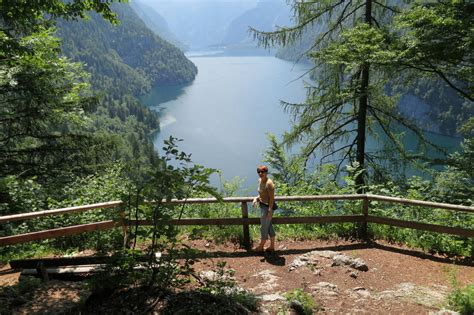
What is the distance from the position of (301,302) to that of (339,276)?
1.33 meters

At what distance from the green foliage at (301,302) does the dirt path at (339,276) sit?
0.11 meters

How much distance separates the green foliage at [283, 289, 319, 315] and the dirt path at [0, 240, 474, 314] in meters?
0.11

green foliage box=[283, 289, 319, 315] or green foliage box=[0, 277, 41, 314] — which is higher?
green foliage box=[0, 277, 41, 314]

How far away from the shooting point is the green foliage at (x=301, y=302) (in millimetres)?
5129

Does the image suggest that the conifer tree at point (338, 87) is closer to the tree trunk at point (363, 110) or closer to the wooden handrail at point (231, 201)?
the tree trunk at point (363, 110)

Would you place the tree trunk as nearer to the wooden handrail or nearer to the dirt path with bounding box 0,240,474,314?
the wooden handrail

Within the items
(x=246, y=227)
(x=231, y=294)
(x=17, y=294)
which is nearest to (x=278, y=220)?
(x=246, y=227)

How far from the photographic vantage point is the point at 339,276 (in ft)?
20.9

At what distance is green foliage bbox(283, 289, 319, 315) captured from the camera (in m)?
5.13

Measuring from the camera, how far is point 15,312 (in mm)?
4051

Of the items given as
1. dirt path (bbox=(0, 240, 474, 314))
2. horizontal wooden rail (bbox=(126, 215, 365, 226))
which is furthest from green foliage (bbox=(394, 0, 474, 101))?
dirt path (bbox=(0, 240, 474, 314))

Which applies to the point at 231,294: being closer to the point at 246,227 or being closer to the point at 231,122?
the point at 246,227

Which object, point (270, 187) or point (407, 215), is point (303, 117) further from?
point (270, 187)

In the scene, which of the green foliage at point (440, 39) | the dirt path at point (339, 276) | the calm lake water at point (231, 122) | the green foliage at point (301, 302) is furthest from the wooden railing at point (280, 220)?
the calm lake water at point (231, 122)
